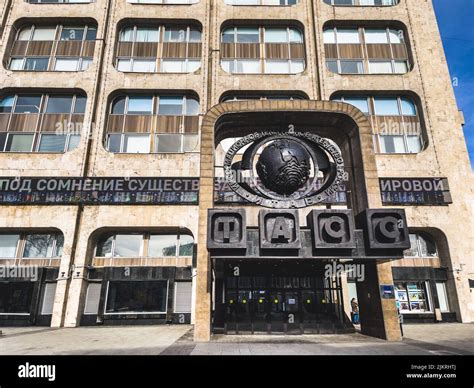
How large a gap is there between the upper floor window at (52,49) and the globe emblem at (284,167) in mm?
20844

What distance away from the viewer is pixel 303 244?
13.1m

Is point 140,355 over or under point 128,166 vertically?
under

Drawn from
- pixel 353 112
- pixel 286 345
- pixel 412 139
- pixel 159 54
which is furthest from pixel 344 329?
pixel 159 54

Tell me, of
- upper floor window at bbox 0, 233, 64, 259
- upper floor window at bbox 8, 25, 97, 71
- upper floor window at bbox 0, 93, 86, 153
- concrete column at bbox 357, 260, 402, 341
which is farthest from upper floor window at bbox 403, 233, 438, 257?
upper floor window at bbox 8, 25, 97, 71

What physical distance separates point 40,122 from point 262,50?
20.3 metres

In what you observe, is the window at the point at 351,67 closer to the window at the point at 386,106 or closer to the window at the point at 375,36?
the window at the point at 375,36

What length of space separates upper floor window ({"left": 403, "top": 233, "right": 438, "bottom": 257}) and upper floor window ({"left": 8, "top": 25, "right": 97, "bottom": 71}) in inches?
1227

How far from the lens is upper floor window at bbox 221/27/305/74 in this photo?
27406 millimetres

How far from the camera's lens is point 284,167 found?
48.4ft

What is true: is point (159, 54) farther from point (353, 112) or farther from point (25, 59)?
point (353, 112)

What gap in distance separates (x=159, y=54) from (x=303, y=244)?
23.0 metres

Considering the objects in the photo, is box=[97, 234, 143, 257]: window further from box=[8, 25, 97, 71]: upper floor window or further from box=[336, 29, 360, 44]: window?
box=[336, 29, 360, 44]: window

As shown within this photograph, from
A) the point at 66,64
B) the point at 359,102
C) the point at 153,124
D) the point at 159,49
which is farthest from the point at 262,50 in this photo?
the point at 66,64

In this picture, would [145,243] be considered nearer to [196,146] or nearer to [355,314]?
[196,146]
